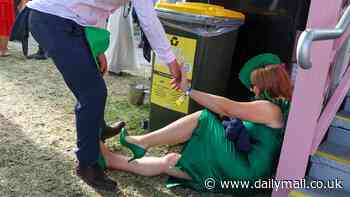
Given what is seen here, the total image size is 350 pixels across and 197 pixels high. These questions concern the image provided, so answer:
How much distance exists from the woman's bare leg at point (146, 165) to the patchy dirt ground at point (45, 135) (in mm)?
50

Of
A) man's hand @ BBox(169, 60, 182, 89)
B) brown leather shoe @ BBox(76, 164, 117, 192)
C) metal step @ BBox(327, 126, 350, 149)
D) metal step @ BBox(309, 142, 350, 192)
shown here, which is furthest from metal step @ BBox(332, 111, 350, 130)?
brown leather shoe @ BBox(76, 164, 117, 192)

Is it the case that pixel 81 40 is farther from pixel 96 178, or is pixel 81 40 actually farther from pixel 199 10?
pixel 199 10

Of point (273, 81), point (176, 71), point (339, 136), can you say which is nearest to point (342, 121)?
point (339, 136)

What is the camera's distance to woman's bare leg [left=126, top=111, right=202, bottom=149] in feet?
8.76

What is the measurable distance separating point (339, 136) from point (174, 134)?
39.4 inches

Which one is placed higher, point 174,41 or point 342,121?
point 174,41

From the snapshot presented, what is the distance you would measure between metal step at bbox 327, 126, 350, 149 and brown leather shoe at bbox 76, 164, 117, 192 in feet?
4.38

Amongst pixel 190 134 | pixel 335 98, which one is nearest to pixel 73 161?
pixel 190 134

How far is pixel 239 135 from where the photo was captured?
255 centimetres

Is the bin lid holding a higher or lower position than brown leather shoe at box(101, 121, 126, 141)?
higher

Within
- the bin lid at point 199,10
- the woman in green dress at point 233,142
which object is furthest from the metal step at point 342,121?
the bin lid at point 199,10

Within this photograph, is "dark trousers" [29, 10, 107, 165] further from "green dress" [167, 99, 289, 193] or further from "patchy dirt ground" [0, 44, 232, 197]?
"green dress" [167, 99, 289, 193]

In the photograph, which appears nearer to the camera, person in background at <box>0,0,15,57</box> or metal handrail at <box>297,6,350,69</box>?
metal handrail at <box>297,6,350,69</box>

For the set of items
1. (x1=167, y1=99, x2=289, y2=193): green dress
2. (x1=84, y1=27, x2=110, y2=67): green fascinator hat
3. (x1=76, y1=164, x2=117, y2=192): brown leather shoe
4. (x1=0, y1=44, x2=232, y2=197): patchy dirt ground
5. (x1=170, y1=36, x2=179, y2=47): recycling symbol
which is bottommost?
(x1=0, y1=44, x2=232, y2=197): patchy dirt ground
